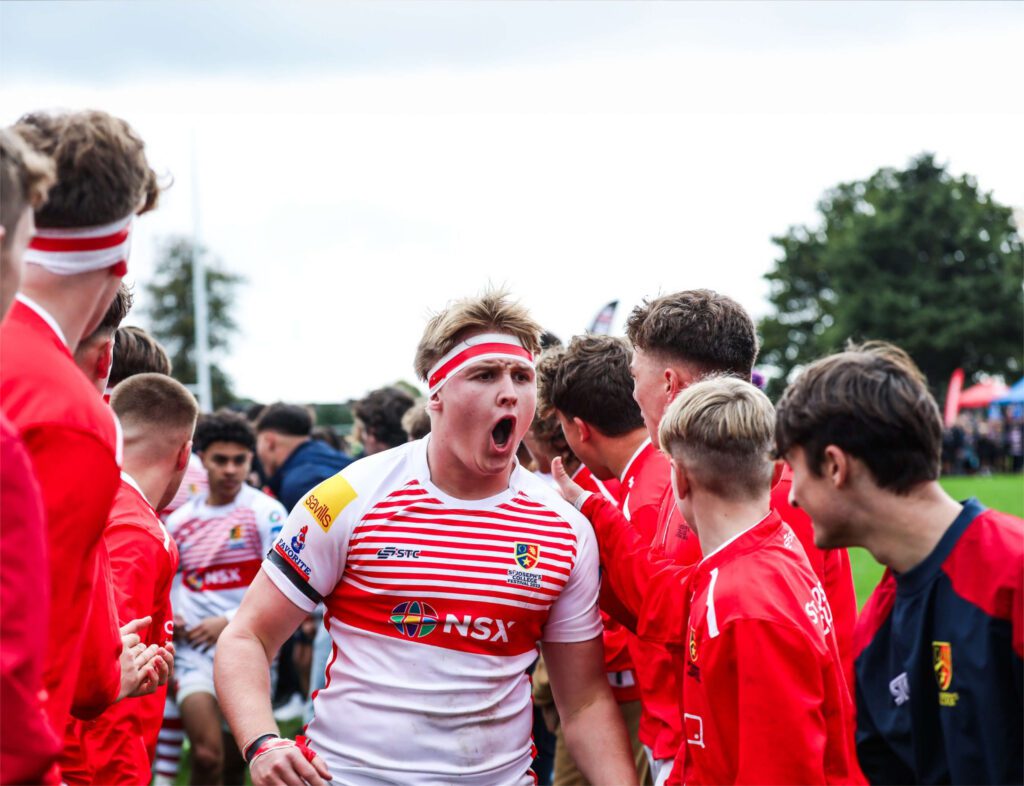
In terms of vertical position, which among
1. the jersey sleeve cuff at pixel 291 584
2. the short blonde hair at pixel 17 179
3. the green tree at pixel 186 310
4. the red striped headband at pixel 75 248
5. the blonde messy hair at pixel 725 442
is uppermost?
the short blonde hair at pixel 17 179

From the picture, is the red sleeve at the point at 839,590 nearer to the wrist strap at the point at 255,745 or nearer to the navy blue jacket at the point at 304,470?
the wrist strap at the point at 255,745

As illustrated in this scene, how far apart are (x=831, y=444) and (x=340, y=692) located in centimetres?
172

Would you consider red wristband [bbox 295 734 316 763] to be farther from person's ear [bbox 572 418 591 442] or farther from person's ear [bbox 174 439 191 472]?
person's ear [bbox 572 418 591 442]

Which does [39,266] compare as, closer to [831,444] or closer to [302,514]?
[302,514]

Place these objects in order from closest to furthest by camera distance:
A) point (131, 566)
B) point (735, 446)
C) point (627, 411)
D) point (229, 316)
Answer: point (735, 446)
point (131, 566)
point (627, 411)
point (229, 316)

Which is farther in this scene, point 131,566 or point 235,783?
point 235,783

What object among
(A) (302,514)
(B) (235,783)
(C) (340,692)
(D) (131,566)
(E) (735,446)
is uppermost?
(E) (735,446)

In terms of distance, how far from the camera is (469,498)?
368 cm

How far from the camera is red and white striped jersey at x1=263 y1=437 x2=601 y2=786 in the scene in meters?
3.43

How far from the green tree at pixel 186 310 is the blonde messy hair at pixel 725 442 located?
56758 mm

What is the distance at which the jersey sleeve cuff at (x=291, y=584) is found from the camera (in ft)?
11.6

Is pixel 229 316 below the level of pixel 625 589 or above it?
below

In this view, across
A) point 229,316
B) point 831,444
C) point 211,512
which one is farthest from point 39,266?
point 229,316

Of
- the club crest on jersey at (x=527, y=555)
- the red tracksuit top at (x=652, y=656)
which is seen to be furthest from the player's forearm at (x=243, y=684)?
the red tracksuit top at (x=652, y=656)
